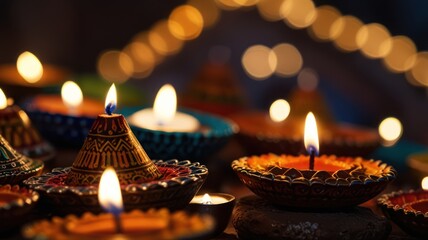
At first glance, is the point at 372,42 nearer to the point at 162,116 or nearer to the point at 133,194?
the point at 162,116

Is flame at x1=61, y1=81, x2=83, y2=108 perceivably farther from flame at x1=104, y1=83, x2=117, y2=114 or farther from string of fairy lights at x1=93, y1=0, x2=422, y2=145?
string of fairy lights at x1=93, y1=0, x2=422, y2=145

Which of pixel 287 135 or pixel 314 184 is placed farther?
pixel 287 135

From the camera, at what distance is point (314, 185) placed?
1.44 m

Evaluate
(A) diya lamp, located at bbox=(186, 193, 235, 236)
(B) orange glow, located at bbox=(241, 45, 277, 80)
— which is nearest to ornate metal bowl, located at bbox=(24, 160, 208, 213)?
(A) diya lamp, located at bbox=(186, 193, 235, 236)

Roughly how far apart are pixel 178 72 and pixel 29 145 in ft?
12.1

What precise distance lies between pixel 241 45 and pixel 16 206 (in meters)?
4.29

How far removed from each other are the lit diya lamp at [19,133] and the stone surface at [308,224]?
670 mm

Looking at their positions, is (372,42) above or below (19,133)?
above

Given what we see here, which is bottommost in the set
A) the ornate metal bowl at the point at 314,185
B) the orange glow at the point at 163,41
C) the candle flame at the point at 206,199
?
the candle flame at the point at 206,199

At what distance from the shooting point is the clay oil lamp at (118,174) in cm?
133

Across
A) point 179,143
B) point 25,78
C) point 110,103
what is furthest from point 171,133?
point 25,78

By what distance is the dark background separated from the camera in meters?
4.77

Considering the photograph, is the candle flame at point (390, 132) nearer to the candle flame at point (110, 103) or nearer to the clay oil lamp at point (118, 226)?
the candle flame at point (110, 103)

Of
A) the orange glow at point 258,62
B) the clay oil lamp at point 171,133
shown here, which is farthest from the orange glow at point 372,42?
the clay oil lamp at point 171,133
